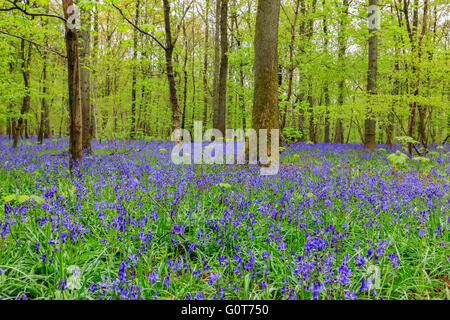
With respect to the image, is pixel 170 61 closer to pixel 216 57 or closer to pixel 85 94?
pixel 85 94

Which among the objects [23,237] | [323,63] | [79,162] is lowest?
[23,237]

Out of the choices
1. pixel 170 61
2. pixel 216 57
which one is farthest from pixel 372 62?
pixel 216 57

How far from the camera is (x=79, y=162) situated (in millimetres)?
5391

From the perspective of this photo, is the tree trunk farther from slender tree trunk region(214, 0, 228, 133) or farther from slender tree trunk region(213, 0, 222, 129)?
slender tree trunk region(213, 0, 222, 129)

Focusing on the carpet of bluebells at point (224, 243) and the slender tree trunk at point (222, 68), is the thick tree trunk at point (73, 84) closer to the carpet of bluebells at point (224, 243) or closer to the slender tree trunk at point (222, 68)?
the carpet of bluebells at point (224, 243)

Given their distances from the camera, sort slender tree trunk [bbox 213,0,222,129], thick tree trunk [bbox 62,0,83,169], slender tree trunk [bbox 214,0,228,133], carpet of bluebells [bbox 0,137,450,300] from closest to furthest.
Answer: carpet of bluebells [bbox 0,137,450,300], thick tree trunk [bbox 62,0,83,169], slender tree trunk [bbox 214,0,228,133], slender tree trunk [bbox 213,0,222,129]

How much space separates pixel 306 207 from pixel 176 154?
5.63m

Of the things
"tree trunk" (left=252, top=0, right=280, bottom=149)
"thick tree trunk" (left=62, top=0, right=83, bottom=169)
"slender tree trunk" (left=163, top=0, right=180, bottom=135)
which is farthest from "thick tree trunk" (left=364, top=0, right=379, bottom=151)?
"thick tree trunk" (left=62, top=0, right=83, bottom=169)

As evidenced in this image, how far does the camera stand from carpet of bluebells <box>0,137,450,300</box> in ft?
6.63

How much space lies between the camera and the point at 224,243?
2.71m

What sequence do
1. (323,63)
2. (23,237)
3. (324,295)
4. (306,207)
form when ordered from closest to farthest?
(324,295) < (23,237) < (306,207) < (323,63)

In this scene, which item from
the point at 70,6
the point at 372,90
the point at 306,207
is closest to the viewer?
the point at 306,207

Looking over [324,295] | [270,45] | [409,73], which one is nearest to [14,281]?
[324,295]

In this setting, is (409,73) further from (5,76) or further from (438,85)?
(5,76)
